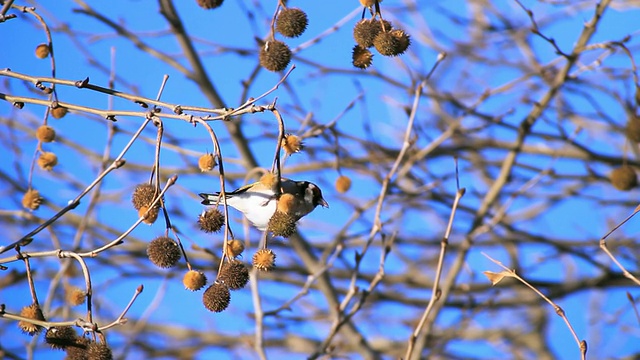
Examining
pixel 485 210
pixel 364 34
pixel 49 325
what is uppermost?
pixel 485 210

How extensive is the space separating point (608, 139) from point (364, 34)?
186 inches

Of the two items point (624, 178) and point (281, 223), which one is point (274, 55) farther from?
point (624, 178)

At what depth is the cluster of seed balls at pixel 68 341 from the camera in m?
1.67

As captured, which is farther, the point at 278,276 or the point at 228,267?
Answer: the point at 278,276

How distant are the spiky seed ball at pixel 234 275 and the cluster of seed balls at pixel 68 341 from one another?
1.01 feet

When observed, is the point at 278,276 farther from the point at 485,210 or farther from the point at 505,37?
the point at 505,37

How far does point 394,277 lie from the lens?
5164mm

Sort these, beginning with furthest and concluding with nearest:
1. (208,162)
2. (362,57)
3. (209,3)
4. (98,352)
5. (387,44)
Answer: (209,3), (362,57), (387,44), (208,162), (98,352)

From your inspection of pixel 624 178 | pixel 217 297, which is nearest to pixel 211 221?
pixel 217 297

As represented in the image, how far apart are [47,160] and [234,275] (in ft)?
3.55

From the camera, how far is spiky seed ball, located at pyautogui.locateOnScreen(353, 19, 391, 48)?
6.36 ft

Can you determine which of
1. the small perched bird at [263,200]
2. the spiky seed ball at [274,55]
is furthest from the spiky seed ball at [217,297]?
the spiky seed ball at [274,55]

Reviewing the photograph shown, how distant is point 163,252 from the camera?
180 cm

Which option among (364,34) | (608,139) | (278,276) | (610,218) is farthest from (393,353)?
(364,34)
